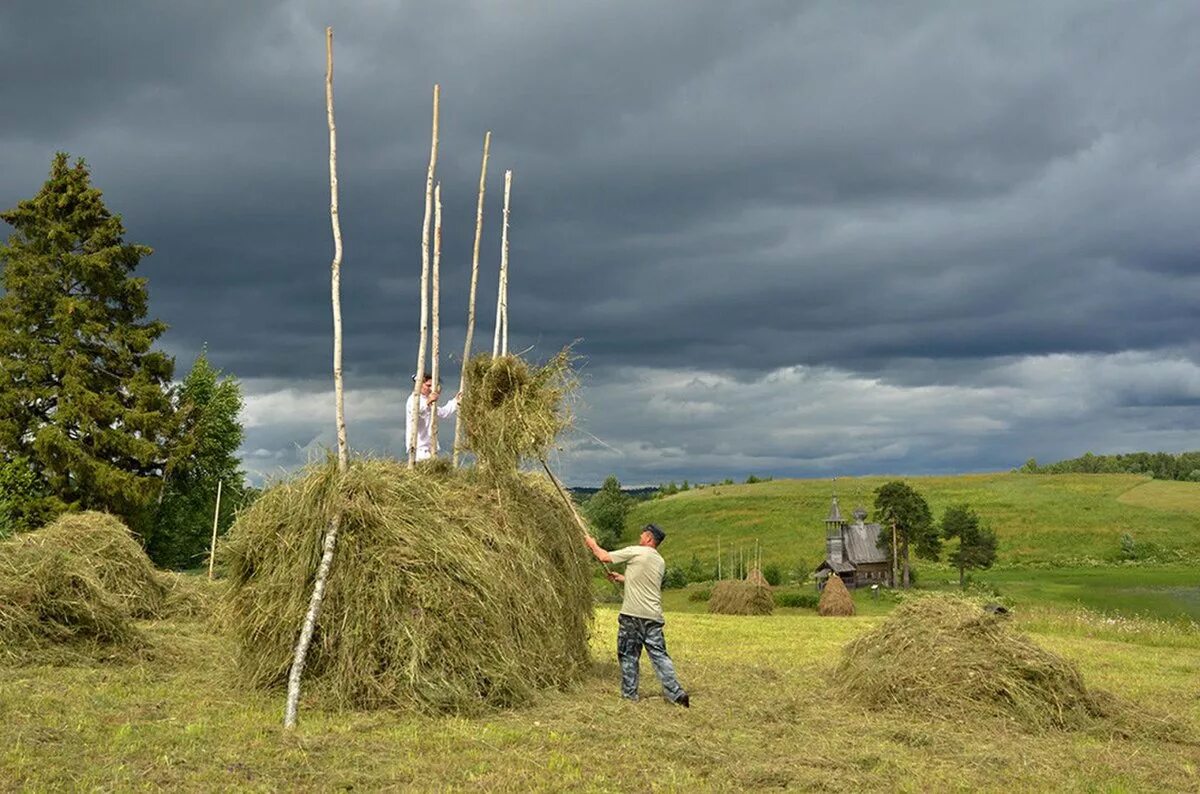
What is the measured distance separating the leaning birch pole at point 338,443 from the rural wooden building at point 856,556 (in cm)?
4495

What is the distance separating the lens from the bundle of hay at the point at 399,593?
11.1 meters

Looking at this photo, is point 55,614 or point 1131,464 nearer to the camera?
point 55,614

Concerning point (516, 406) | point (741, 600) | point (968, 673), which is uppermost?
point (516, 406)

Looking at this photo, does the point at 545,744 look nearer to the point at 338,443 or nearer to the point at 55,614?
the point at 338,443

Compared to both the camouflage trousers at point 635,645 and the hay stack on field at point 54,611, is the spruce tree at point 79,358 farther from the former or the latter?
the camouflage trousers at point 635,645

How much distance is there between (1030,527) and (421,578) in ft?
269

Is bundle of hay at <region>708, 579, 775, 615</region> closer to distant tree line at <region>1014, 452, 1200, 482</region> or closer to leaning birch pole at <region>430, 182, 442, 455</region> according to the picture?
leaning birch pole at <region>430, 182, 442, 455</region>

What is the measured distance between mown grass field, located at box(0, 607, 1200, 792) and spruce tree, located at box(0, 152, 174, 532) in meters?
22.1

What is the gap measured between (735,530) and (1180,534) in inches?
1389

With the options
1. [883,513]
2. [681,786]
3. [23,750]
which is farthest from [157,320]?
[883,513]

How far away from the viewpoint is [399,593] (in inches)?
443

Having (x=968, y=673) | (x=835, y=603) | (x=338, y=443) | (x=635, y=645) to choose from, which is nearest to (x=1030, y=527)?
(x=835, y=603)

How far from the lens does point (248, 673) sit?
1198 centimetres

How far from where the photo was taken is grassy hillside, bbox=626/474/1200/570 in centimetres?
7712
